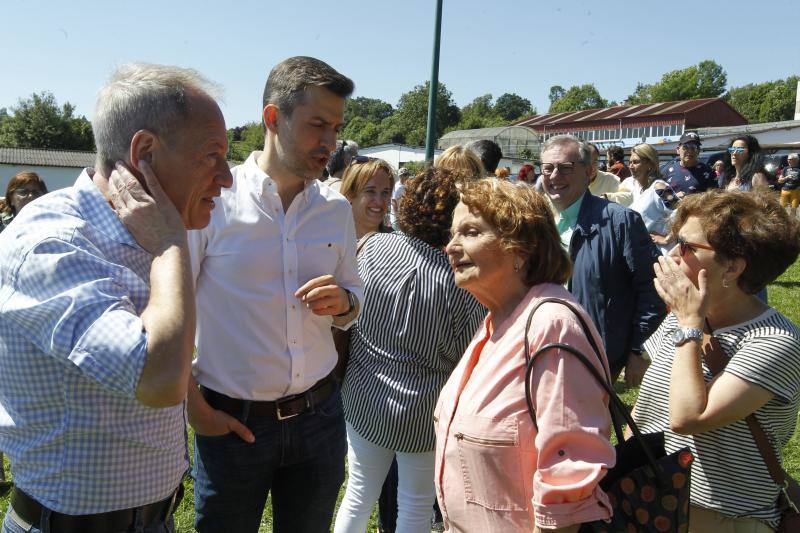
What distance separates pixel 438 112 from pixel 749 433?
94283 mm

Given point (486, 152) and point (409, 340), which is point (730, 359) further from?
point (486, 152)

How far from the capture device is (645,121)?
59.7m

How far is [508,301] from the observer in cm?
228

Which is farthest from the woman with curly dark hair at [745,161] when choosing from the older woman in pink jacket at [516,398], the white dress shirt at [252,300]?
the white dress shirt at [252,300]

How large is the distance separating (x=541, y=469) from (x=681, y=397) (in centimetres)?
64

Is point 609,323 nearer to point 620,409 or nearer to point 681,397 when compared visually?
point 681,397

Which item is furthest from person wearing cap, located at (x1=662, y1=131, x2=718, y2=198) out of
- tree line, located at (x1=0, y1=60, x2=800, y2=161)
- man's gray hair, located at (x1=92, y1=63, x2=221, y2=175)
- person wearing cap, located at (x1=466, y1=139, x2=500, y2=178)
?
tree line, located at (x1=0, y1=60, x2=800, y2=161)

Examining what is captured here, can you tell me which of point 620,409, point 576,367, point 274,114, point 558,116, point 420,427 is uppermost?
point 558,116

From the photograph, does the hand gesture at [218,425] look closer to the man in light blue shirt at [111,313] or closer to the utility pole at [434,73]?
the man in light blue shirt at [111,313]

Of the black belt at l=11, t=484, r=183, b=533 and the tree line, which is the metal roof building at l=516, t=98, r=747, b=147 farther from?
the black belt at l=11, t=484, r=183, b=533

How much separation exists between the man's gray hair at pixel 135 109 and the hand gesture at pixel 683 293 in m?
1.79

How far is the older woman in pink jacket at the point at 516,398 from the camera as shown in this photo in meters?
1.85

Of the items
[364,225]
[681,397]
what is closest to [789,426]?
[681,397]

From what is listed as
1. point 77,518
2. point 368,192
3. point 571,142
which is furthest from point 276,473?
point 571,142
